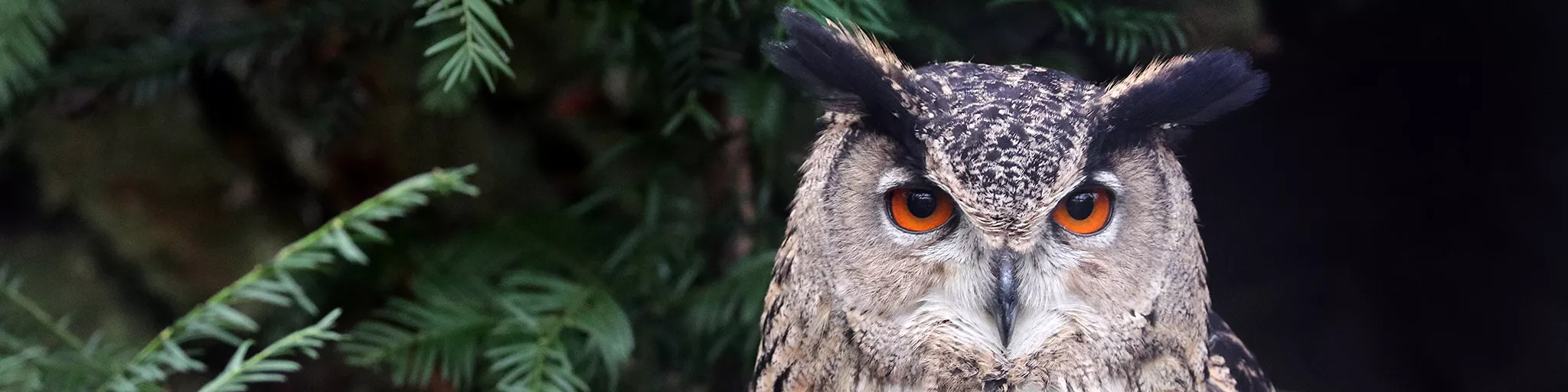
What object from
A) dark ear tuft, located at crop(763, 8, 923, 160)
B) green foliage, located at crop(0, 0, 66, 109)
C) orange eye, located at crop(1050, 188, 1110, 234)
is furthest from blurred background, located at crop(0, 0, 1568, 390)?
orange eye, located at crop(1050, 188, 1110, 234)

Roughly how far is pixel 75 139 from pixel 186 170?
0.23 meters

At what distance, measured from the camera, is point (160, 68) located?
149cm

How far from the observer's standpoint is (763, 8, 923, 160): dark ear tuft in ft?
2.69

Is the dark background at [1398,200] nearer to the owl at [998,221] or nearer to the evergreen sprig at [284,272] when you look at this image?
the owl at [998,221]

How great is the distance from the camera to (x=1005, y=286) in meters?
0.83

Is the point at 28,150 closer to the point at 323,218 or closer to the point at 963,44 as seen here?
the point at 323,218

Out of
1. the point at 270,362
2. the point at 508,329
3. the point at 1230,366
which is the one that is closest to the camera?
the point at 270,362

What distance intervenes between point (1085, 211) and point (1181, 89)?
0.42 ft

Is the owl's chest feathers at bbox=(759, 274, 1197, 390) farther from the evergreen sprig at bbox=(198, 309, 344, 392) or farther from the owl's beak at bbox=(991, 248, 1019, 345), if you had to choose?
the evergreen sprig at bbox=(198, 309, 344, 392)

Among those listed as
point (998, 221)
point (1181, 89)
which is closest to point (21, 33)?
point (998, 221)

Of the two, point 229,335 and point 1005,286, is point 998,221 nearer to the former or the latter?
point 1005,286

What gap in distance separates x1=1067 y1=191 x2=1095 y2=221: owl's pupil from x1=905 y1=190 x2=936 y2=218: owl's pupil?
0.12 meters

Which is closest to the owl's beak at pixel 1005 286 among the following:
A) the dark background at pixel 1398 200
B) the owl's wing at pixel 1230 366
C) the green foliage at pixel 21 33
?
the owl's wing at pixel 1230 366

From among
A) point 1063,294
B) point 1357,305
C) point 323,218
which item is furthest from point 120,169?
point 1357,305
